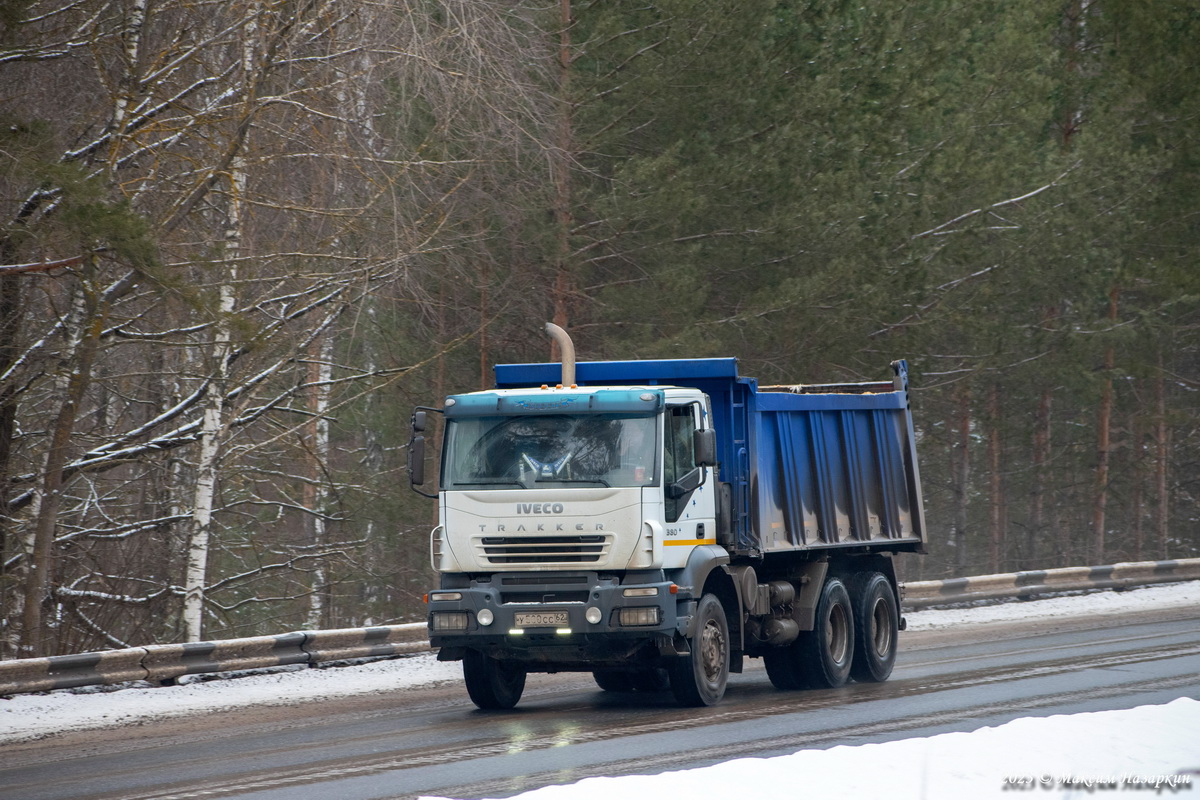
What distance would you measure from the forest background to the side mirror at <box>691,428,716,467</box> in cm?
510

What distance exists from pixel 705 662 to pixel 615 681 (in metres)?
2.22

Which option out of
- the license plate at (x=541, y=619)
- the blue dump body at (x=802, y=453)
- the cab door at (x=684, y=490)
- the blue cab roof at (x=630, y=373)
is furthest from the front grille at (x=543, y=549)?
the blue cab roof at (x=630, y=373)

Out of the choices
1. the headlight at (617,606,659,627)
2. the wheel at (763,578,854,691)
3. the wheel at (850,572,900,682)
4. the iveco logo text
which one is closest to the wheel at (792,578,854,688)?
the wheel at (763,578,854,691)

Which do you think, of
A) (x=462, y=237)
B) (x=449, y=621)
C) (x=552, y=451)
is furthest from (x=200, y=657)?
(x=462, y=237)

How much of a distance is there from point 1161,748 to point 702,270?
15989 mm

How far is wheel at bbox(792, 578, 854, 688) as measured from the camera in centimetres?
1422

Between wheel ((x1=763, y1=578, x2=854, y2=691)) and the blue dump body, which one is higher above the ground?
the blue dump body

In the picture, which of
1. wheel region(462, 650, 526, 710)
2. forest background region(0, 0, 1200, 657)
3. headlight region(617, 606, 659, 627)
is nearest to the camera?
headlight region(617, 606, 659, 627)

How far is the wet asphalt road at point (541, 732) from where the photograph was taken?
9078 mm

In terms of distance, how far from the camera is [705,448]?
11953 mm

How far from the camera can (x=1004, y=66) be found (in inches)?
1121

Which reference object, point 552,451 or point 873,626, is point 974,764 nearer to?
point 552,451

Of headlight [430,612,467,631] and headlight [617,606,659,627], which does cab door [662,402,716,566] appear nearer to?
headlight [617,606,659,627]

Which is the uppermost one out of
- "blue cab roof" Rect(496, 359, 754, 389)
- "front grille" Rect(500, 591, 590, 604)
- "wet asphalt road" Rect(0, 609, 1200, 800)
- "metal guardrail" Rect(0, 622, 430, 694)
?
"blue cab roof" Rect(496, 359, 754, 389)
